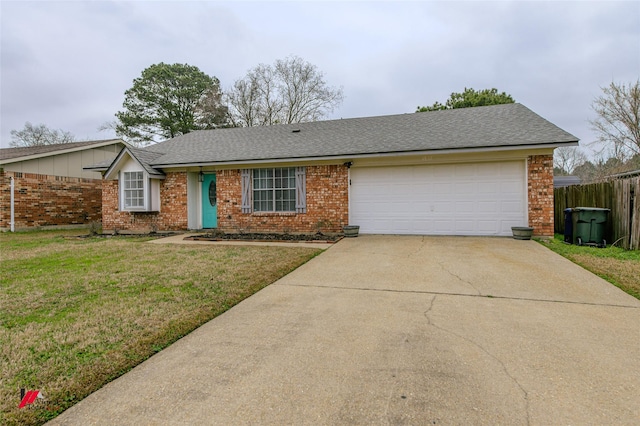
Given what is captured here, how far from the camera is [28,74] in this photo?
2094 cm

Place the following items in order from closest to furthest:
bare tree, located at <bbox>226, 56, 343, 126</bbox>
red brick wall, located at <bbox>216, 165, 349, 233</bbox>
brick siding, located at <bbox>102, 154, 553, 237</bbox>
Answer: brick siding, located at <bbox>102, 154, 553, 237</bbox>
red brick wall, located at <bbox>216, 165, 349, 233</bbox>
bare tree, located at <bbox>226, 56, 343, 126</bbox>

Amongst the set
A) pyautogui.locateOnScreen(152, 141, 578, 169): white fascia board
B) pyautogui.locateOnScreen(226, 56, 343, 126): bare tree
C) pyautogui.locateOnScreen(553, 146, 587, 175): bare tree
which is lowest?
pyautogui.locateOnScreen(152, 141, 578, 169): white fascia board

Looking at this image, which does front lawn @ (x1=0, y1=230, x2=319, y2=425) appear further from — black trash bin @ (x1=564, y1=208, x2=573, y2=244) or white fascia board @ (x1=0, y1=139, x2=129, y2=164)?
white fascia board @ (x1=0, y1=139, x2=129, y2=164)

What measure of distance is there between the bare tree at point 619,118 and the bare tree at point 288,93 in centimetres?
1728

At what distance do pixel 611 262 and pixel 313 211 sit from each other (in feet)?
25.0

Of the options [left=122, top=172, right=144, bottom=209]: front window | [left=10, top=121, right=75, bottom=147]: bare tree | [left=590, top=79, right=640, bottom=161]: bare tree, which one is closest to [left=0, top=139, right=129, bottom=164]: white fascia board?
[left=122, top=172, right=144, bottom=209]: front window

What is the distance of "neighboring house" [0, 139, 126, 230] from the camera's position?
13492 mm

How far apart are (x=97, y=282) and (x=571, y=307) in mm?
6547

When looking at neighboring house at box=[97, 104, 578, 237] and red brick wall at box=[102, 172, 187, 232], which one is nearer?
neighboring house at box=[97, 104, 578, 237]

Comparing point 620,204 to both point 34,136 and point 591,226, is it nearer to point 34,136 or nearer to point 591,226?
point 591,226

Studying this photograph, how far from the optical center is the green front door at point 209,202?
41.8 ft

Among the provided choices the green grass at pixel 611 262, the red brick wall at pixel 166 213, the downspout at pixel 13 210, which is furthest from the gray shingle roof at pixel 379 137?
the downspout at pixel 13 210

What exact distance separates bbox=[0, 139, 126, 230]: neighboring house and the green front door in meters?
7.55

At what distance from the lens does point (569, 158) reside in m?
30.7
